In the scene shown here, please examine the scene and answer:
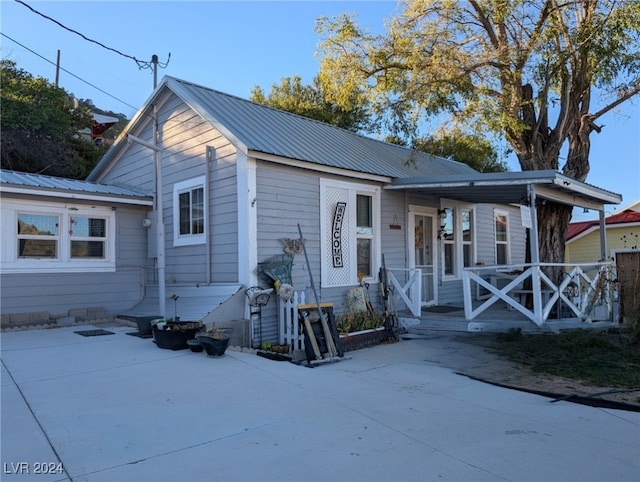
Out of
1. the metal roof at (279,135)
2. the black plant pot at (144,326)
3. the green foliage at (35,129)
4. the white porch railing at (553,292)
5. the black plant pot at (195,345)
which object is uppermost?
the green foliage at (35,129)

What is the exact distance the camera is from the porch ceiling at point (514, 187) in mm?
8219

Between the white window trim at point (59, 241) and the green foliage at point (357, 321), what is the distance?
4.71 metres

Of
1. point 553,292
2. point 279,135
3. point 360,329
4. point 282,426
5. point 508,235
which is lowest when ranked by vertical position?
point 282,426

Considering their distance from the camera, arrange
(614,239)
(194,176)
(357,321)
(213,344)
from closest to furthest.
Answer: (213,344), (357,321), (194,176), (614,239)

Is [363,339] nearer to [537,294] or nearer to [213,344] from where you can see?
[213,344]

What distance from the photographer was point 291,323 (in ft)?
24.7

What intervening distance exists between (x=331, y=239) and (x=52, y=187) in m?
5.05

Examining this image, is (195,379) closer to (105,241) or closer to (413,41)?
(105,241)

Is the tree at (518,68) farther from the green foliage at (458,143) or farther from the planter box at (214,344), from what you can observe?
the planter box at (214,344)

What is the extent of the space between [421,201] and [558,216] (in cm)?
310

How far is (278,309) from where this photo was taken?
26.2 feet

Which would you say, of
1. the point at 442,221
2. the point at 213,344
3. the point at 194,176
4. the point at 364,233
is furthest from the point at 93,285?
the point at 442,221

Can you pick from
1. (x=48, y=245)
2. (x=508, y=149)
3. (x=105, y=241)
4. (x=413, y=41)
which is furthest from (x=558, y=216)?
(x=48, y=245)

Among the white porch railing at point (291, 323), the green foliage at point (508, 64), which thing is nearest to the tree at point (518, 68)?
the green foliage at point (508, 64)
